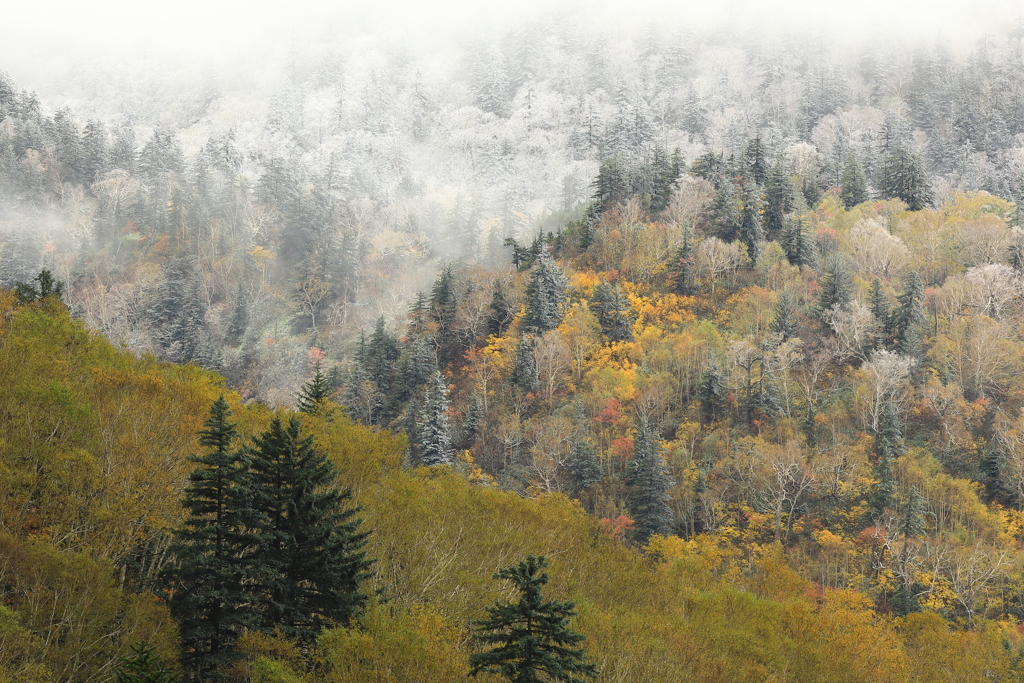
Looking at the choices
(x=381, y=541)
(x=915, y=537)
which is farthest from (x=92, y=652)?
(x=915, y=537)

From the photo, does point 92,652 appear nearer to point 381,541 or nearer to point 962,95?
point 381,541

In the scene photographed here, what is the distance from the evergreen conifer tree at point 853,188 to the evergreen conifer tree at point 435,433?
6436cm

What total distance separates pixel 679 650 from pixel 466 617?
30.8ft

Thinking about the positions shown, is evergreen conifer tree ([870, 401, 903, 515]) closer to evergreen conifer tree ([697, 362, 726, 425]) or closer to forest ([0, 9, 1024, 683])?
forest ([0, 9, 1024, 683])

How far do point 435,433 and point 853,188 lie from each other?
2738 inches

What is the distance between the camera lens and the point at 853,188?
10988cm

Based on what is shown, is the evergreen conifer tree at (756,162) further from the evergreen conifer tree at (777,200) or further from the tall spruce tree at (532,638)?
the tall spruce tree at (532,638)

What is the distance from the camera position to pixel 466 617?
3612cm

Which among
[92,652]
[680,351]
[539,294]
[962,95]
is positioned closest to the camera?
[92,652]

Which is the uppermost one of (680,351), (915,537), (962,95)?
(962,95)

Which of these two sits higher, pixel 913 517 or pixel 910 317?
pixel 910 317

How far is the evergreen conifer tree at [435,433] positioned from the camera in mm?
69312

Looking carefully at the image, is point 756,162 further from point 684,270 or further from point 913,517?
point 913,517

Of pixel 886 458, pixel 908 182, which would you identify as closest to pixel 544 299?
pixel 886 458
